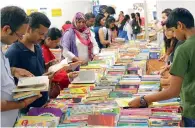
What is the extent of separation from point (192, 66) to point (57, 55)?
2070 mm

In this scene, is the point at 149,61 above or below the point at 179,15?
below

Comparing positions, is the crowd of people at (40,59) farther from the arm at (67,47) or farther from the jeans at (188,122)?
the arm at (67,47)

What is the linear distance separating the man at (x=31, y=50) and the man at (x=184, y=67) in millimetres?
963

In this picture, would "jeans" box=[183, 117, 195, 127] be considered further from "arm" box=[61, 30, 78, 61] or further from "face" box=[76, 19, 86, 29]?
"face" box=[76, 19, 86, 29]

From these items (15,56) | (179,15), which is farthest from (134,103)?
(15,56)

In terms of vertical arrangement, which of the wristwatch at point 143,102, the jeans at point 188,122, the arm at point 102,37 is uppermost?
the arm at point 102,37

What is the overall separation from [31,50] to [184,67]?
125cm

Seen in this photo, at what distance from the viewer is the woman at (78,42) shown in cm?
411

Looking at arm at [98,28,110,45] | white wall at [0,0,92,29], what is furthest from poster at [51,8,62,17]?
arm at [98,28,110,45]

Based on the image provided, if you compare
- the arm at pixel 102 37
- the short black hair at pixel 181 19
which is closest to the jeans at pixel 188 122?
the short black hair at pixel 181 19

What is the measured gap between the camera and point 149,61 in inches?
181

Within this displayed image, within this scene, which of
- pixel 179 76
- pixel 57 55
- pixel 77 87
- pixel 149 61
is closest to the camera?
pixel 179 76

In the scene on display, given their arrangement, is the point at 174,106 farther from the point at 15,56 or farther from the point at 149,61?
the point at 149,61

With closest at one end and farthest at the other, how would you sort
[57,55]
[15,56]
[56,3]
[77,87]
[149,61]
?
[15,56]
[77,87]
[57,55]
[149,61]
[56,3]
